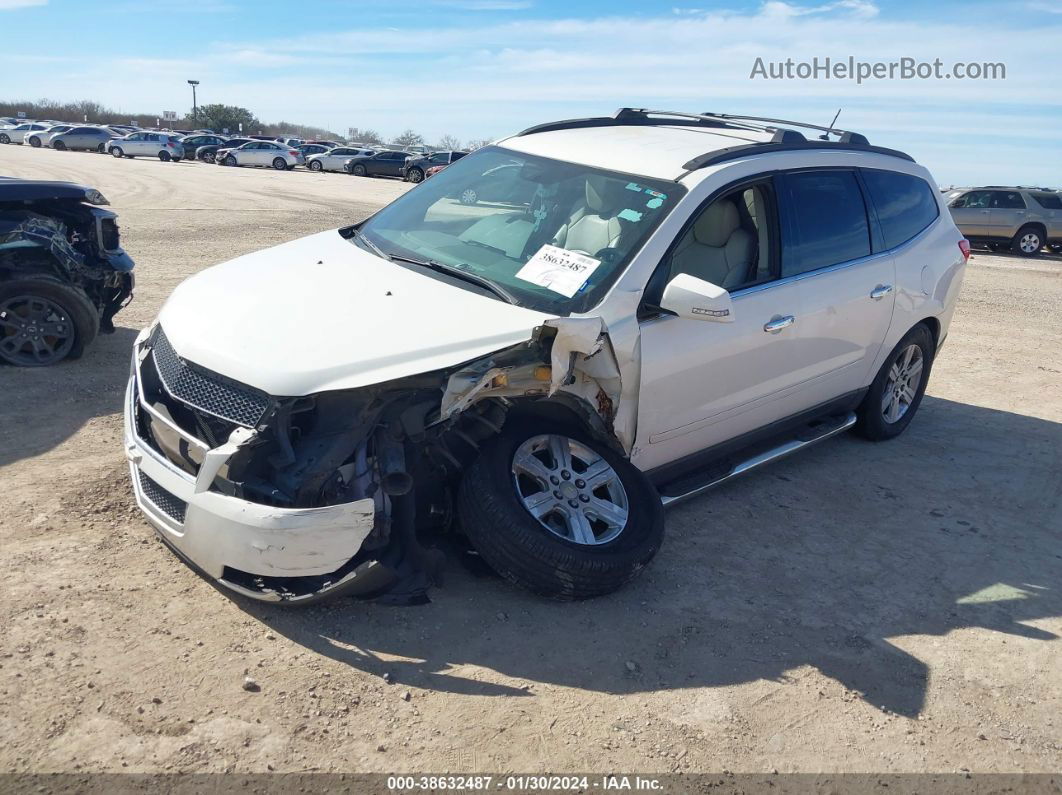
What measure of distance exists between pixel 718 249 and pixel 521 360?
151 centimetres

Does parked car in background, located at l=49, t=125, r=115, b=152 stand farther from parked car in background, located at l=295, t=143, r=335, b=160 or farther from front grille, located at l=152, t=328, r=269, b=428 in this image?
front grille, located at l=152, t=328, r=269, b=428

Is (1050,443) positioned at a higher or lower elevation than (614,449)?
lower

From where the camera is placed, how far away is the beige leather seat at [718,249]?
4.51 meters

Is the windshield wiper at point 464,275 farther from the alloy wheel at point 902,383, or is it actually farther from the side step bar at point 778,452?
the alloy wheel at point 902,383

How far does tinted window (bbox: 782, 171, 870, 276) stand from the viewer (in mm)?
5051

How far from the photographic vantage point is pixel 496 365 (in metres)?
3.68

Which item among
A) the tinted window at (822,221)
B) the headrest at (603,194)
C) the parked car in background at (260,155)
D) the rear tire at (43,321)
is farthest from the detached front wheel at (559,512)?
the parked car in background at (260,155)

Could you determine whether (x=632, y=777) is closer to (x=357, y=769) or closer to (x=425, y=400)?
(x=357, y=769)

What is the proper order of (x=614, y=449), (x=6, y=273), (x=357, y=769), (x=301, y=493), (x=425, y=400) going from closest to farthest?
1. (x=357, y=769)
2. (x=301, y=493)
3. (x=425, y=400)
4. (x=614, y=449)
5. (x=6, y=273)

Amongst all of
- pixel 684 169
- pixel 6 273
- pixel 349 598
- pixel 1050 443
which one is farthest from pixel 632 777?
pixel 6 273

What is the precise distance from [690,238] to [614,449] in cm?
112

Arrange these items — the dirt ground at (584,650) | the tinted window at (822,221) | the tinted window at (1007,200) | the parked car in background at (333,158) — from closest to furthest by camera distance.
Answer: the dirt ground at (584,650) < the tinted window at (822,221) < the tinted window at (1007,200) < the parked car in background at (333,158)

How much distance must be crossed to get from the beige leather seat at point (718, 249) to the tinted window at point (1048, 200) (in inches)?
797

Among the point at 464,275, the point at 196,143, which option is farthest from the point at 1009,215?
the point at 196,143
